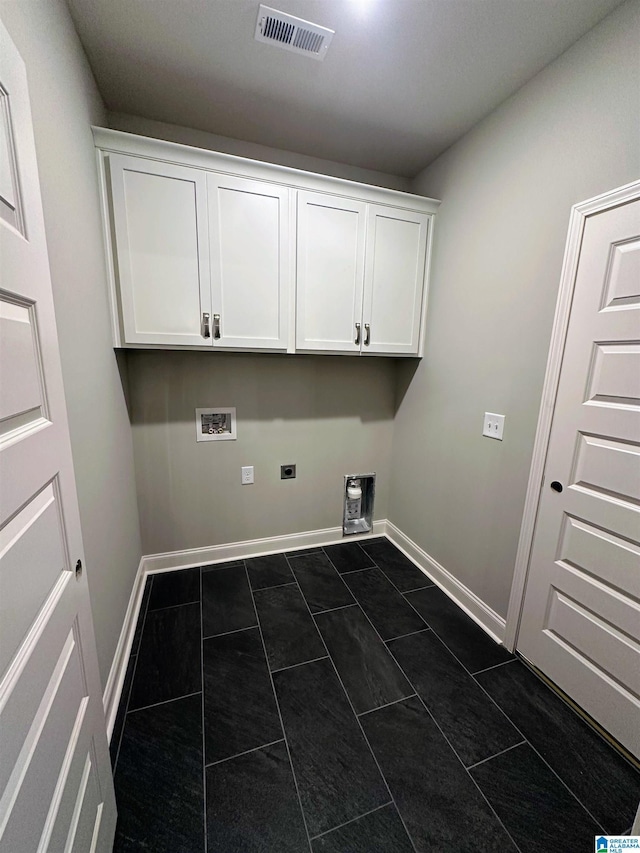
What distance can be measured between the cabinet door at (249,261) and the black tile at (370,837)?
196 cm

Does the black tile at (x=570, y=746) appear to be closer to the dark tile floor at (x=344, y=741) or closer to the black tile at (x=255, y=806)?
the dark tile floor at (x=344, y=741)

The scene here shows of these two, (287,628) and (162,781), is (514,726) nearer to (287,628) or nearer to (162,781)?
(287,628)

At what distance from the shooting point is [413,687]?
1495mm

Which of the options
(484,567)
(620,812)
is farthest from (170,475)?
(620,812)

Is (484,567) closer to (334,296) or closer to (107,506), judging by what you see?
(334,296)

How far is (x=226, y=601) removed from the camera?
6.49 feet

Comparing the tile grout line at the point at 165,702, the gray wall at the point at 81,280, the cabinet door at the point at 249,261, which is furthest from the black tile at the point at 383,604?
the cabinet door at the point at 249,261

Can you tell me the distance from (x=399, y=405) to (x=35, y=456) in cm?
225

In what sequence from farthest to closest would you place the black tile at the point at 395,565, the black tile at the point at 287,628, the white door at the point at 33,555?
the black tile at the point at 395,565 < the black tile at the point at 287,628 < the white door at the point at 33,555

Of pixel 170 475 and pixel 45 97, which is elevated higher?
pixel 45 97

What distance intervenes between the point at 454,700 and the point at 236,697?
94 centimetres

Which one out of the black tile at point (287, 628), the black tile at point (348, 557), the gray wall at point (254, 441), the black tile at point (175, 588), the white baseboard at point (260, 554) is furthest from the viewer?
the black tile at point (348, 557)

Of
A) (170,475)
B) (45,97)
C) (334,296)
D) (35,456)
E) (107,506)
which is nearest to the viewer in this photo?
(35,456)

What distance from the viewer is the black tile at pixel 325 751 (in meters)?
1.09
